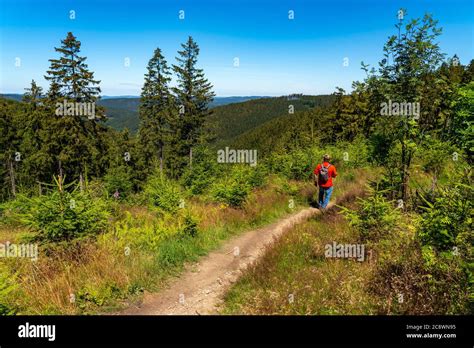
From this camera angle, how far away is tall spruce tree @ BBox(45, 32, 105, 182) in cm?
2900

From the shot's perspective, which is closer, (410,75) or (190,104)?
(410,75)

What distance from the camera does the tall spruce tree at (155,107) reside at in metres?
37.8

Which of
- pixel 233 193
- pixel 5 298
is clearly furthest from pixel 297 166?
pixel 5 298

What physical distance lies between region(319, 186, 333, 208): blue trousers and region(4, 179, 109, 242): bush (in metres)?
7.62

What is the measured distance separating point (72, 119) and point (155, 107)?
11234 millimetres

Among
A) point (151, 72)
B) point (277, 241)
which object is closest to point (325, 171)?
point (277, 241)

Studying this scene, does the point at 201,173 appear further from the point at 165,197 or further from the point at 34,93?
the point at 34,93

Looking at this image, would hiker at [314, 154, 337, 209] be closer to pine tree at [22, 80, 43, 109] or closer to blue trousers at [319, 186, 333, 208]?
blue trousers at [319, 186, 333, 208]

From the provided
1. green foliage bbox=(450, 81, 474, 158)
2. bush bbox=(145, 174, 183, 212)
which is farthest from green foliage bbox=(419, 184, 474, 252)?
bush bbox=(145, 174, 183, 212)

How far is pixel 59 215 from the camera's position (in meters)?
→ 6.17

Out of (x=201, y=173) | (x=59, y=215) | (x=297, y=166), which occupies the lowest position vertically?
(x=201, y=173)

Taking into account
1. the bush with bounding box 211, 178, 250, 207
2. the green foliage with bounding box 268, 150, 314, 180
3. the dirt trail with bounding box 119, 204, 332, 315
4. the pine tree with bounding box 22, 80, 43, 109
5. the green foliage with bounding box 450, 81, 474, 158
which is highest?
the pine tree with bounding box 22, 80, 43, 109

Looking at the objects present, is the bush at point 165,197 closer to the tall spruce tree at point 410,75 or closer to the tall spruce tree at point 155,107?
the tall spruce tree at point 410,75

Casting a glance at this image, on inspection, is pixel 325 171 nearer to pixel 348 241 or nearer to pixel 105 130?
pixel 348 241
